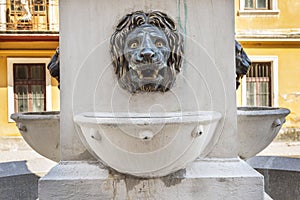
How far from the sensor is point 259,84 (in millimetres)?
12461

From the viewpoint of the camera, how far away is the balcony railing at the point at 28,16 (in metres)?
11.1

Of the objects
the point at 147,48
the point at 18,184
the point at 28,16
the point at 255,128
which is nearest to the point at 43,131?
the point at 147,48

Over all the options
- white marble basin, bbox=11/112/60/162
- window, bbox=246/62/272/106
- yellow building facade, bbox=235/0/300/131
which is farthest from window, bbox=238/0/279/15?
white marble basin, bbox=11/112/60/162

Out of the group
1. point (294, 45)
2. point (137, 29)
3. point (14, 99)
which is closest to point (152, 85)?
point (137, 29)

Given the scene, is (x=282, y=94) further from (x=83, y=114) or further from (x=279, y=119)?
(x=83, y=114)

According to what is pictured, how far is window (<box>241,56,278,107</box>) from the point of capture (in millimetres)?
12250

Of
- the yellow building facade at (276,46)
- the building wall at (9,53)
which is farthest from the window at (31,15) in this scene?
the yellow building facade at (276,46)

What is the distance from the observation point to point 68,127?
204 cm

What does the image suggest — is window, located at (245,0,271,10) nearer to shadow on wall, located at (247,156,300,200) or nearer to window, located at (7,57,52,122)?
window, located at (7,57,52,122)

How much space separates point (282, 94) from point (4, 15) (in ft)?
28.2

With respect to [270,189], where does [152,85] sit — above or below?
above

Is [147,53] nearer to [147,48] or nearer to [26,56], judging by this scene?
[147,48]

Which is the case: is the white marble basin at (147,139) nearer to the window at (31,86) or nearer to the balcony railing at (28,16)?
the balcony railing at (28,16)

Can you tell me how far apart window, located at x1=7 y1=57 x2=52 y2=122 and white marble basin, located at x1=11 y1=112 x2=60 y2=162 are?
9309mm
